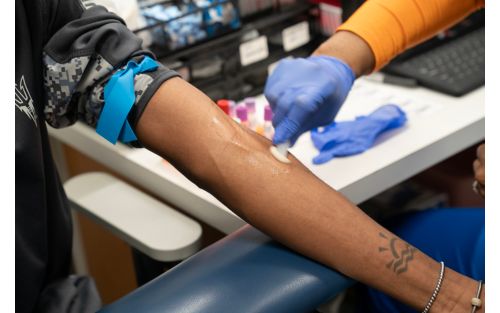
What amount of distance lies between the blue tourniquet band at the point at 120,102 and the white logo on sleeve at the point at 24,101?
110 millimetres

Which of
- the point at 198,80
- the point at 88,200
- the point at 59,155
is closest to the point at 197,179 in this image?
the point at 88,200

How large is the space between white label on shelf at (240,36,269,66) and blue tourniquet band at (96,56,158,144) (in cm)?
56

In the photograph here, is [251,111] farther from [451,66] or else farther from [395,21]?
[451,66]

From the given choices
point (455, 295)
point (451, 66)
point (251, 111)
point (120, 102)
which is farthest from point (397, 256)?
point (451, 66)

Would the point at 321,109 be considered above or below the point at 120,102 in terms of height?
below

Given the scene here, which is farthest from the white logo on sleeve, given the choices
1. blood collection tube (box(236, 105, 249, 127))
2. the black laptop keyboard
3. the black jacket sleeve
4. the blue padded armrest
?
the black laptop keyboard

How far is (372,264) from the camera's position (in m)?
0.98

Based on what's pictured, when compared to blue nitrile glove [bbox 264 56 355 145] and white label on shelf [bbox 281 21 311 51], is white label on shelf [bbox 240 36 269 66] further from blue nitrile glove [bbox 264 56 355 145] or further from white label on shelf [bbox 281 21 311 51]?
blue nitrile glove [bbox 264 56 355 145]

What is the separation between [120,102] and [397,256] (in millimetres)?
484

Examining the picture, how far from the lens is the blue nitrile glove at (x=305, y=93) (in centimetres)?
115

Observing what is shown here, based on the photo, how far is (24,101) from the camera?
949 millimetres

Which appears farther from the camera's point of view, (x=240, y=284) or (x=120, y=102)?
(x=120, y=102)

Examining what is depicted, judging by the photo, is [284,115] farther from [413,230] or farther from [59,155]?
[59,155]

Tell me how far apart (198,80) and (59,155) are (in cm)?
50
